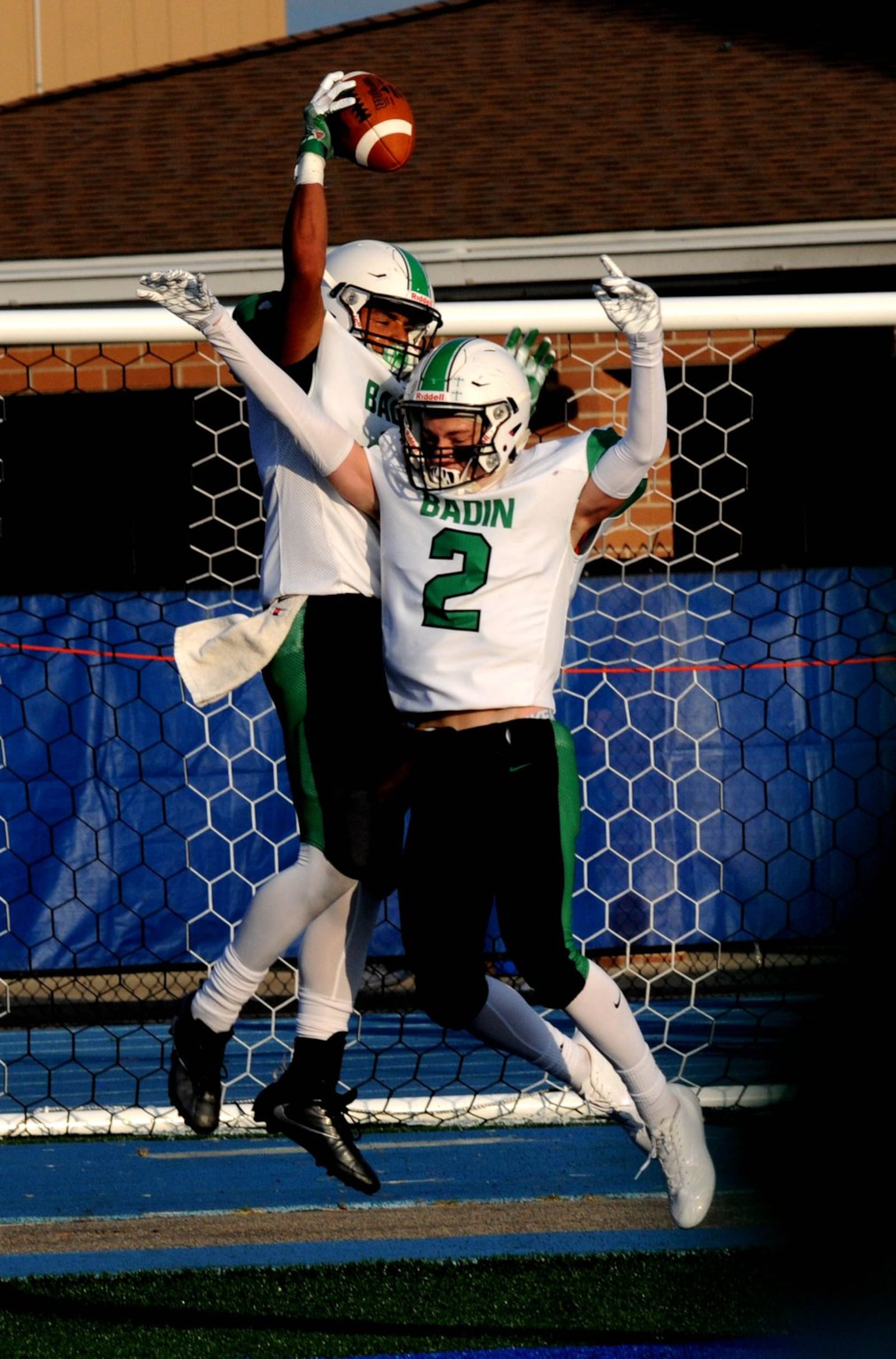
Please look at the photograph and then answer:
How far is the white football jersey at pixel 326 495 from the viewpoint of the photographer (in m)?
4.01

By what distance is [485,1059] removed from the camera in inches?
296

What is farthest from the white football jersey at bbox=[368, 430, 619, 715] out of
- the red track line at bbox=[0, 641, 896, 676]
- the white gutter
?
the white gutter

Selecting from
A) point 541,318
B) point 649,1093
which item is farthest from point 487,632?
point 541,318

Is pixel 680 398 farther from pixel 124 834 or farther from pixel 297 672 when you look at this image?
pixel 297 672

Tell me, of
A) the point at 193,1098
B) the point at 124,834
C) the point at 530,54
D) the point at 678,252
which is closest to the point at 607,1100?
the point at 193,1098

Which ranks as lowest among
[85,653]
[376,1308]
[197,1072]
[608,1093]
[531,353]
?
[376,1308]

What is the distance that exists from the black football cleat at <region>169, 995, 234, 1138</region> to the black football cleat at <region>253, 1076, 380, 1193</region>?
0.12 meters

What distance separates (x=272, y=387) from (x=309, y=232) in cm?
32

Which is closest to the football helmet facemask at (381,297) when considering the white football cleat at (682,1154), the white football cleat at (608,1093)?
the white football cleat at (608,1093)

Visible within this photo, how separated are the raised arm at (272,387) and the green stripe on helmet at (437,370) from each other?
209mm

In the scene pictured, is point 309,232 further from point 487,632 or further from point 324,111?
point 487,632

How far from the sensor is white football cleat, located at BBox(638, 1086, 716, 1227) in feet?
12.8

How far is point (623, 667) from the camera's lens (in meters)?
8.24

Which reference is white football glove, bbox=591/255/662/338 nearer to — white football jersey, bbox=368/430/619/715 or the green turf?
white football jersey, bbox=368/430/619/715
